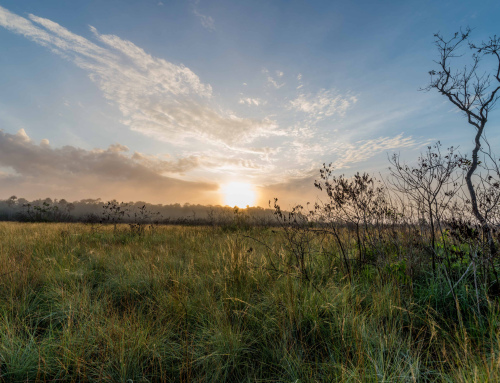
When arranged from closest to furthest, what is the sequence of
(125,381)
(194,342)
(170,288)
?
1. (125,381)
2. (194,342)
3. (170,288)

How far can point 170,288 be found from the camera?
353 centimetres

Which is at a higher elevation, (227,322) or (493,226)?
(493,226)

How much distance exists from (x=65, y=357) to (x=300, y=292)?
245 centimetres

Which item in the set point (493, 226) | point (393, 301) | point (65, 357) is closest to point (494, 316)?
point (393, 301)

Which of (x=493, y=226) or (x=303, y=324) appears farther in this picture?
(x=493, y=226)

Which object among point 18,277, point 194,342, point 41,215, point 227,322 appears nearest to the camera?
point 194,342

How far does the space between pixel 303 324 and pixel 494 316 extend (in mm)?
2107

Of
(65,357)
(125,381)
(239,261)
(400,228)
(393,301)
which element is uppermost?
(400,228)

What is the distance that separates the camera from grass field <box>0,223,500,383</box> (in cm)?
207

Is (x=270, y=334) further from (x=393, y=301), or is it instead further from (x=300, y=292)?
(x=393, y=301)

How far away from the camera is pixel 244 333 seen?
263 centimetres

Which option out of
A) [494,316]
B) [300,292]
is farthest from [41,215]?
[494,316]

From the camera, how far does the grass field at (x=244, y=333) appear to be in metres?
2.07

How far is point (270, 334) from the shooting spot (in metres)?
2.56
